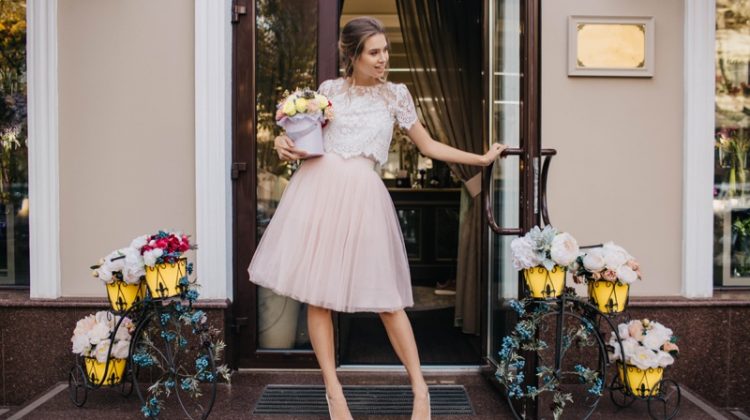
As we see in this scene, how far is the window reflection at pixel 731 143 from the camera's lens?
3.92m

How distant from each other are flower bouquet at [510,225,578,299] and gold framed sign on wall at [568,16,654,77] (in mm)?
1276

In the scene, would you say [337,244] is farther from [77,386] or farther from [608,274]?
[77,386]

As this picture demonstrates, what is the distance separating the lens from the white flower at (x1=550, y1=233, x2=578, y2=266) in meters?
2.73

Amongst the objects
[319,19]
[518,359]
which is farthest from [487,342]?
[319,19]

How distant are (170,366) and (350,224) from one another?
108 centimetres

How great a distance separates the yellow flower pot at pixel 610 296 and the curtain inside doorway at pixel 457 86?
150 centimetres

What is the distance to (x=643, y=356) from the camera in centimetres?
307

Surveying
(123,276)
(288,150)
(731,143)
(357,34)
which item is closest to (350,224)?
(288,150)

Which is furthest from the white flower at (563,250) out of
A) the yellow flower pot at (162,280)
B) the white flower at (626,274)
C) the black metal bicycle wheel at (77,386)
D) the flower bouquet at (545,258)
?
the black metal bicycle wheel at (77,386)

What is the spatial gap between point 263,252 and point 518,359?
1.30 meters

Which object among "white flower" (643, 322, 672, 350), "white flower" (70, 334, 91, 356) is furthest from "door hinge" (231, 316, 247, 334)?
"white flower" (643, 322, 672, 350)

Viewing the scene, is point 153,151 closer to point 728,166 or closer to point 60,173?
point 60,173

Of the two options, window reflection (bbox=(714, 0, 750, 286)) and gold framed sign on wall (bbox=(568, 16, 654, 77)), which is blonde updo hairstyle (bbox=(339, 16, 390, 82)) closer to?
gold framed sign on wall (bbox=(568, 16, 654, 77))

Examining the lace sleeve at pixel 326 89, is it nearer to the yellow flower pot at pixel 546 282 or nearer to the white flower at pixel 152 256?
the white flower at pixel 152 256
